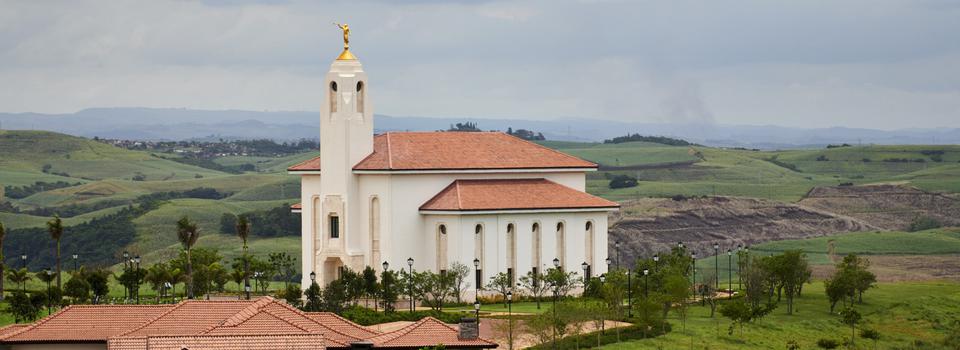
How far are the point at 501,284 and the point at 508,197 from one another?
13.4 ft

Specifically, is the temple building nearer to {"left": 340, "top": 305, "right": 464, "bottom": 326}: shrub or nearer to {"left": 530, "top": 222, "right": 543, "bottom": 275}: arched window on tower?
{"left": 530, "top": 222, "right": 543, "bottom": 275}: arched window on tower

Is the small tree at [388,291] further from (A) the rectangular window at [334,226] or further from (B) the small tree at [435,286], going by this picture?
(A) the rectangular window at [334,226]

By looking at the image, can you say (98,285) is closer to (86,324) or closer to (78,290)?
(78,290)

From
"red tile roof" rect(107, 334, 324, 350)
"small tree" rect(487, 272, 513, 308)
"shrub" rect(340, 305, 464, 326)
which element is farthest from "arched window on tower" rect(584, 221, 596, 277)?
"red tile roof" rect(107, 334, 324, 350)

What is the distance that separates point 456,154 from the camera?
3145 inches

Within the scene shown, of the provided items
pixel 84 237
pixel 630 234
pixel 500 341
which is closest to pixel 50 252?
pixel 84 237

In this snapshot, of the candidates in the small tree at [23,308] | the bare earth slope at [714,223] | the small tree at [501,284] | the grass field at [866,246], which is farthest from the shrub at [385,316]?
the bare earth slope at [714,223]

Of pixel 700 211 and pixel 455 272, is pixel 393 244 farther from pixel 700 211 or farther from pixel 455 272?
pixel 700 211

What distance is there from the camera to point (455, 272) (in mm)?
75500

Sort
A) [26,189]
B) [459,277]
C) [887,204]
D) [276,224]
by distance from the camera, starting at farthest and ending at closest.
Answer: [26,189], [887,204], [276,224], [459,277]

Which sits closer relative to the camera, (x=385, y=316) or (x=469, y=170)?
(x=385, y=316)

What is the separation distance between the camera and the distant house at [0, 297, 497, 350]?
51094mm

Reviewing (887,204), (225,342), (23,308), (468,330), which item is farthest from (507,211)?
(887,204)

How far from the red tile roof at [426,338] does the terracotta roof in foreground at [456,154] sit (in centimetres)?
2284
